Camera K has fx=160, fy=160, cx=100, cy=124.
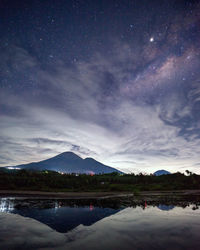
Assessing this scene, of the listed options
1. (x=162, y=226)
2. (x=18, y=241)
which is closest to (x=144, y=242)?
(x=162, y=226)

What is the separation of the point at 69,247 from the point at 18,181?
148ft

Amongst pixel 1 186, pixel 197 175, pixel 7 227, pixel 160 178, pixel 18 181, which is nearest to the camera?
pixel 7 227

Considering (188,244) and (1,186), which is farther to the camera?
(1,186)

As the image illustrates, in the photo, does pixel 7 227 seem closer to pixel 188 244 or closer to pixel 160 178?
pixel 188 244

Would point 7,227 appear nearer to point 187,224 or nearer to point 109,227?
point 109,227

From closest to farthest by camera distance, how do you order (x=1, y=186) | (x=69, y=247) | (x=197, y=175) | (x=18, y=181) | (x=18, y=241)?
(x=69, y=247), (x=18, y=241), (x=1, y=186), (x=18, y=181), (x=197, y=175)

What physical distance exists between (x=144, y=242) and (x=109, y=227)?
9.12 feet

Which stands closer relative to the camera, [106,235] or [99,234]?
[106,235]

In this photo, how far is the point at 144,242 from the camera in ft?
24.7

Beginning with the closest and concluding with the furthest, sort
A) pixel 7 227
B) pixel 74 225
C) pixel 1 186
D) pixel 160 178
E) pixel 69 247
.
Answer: pixel 69 247 < pixel 7 227 < pixel 74 225 < pixel 1 186 < pixel 160 178

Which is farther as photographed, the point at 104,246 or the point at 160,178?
the point at 160,178

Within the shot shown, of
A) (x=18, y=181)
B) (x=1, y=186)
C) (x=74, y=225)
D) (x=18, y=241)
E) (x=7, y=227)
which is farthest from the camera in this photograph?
(x=18, y=181)

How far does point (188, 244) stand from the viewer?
7.19 metres

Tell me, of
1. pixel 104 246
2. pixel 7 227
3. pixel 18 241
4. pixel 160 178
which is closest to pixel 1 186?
pixel 7 227
